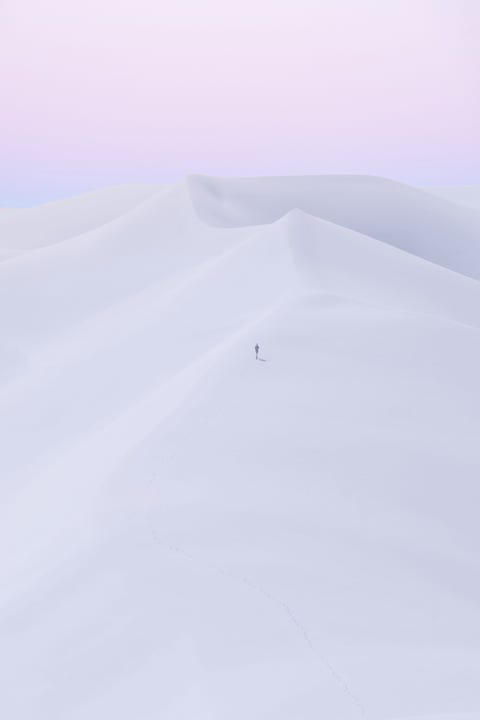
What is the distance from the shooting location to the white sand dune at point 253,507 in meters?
9.89

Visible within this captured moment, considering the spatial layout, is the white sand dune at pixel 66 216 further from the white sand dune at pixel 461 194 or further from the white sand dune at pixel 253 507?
the white sand dune at pixel 253 507

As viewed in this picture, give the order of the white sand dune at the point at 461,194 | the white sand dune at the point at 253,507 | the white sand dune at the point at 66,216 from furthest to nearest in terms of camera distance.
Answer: the white sand dune at the point at 461,194 < the white sand dune at the point at 66,216 < the white sand dune at the point at 253,507

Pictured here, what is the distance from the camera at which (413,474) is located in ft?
48.0

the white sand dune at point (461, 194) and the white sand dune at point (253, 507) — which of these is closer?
the white sand dune at point (253, 507)

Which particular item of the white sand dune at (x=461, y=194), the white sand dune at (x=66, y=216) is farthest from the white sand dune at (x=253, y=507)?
the white sand dune at (x=461, y=194)

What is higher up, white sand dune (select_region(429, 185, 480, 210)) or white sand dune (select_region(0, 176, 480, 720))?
white sand dune (select_region(429, 185, 480, 210))

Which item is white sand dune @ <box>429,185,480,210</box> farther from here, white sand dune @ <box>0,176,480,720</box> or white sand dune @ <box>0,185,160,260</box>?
white sand dune @ <box>0,176,480,720</box>

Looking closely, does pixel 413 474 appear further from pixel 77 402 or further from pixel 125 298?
pixel 125 298

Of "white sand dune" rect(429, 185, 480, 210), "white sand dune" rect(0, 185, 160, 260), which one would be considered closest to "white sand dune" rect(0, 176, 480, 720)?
"white sand dune" rect(0, 185, 160, 260)

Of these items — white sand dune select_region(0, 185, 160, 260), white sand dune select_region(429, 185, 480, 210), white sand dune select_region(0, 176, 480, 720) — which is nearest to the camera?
white sand dune select_region(0, 176, 480, 720)

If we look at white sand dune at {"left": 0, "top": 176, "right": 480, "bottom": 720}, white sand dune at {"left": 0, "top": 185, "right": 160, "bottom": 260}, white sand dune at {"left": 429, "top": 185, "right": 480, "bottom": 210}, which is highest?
white sand dune at {"left": 429, "top": 185, "right": 480, "bottom": 210}

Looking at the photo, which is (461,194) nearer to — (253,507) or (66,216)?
(66,216)

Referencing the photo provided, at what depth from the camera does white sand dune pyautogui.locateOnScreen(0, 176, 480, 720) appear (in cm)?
989

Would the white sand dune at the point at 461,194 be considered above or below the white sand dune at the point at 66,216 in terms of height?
above
